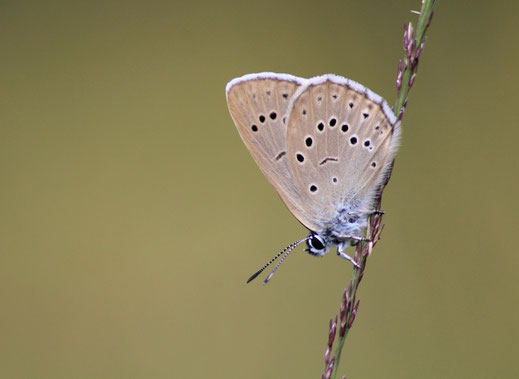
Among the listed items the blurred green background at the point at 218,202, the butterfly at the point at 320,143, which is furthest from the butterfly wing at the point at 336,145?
the blurred green background at the point at 218,202

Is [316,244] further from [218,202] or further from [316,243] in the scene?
[218,202]

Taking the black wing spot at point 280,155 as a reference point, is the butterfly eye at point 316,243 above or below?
below

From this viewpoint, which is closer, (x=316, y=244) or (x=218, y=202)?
(x=316, y=244)

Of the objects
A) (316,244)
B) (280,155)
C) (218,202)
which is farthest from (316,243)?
(218,202)

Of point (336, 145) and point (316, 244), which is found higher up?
point (336, 145)

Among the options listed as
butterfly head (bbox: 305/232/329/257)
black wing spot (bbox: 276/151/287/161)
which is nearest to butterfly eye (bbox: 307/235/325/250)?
butterfly head (bbox: 305/232/329/257)

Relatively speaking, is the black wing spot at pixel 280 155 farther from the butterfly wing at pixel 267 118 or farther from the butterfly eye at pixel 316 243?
the butterfly eye at pixel 316 243

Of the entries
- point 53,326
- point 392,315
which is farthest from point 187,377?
point 392,315
